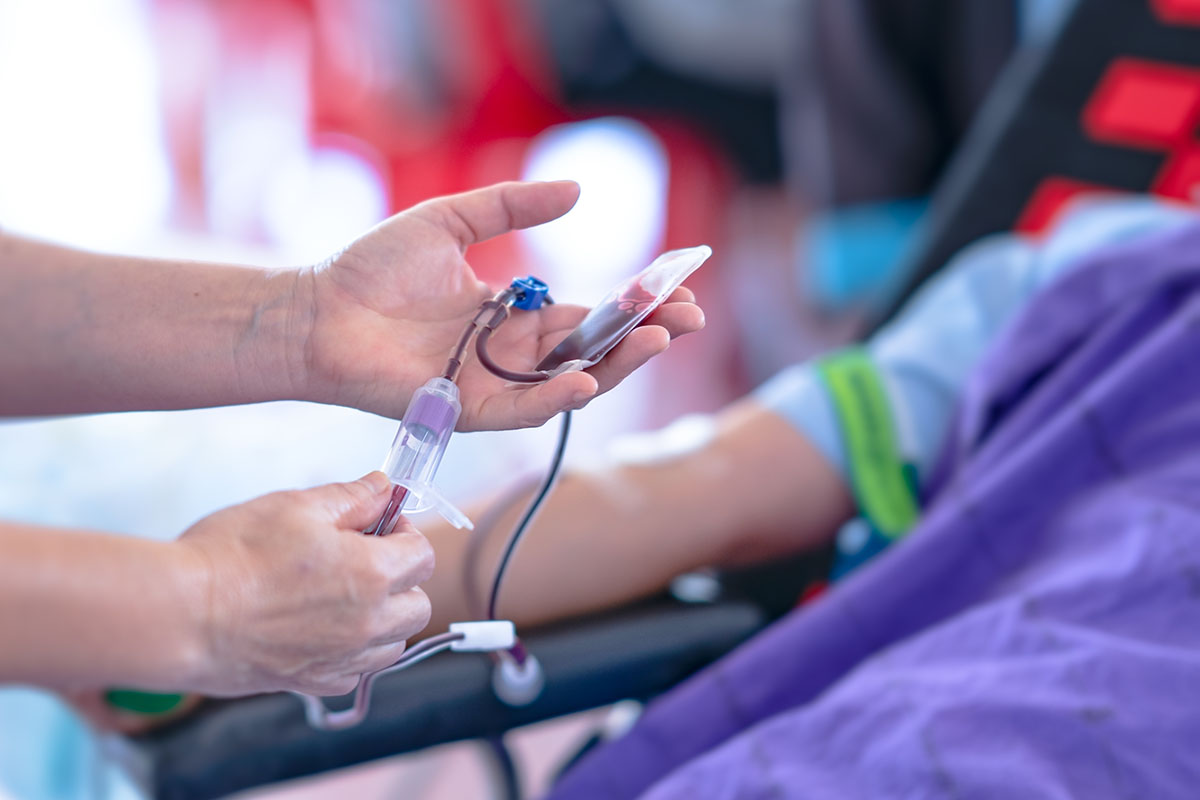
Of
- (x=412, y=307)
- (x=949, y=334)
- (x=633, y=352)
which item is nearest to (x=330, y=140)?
(x=949, y=334)

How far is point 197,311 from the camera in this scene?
53 centimetres

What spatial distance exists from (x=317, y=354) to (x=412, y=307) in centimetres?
6

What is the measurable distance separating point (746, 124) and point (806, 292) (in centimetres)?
64

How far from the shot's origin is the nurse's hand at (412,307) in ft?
1.69

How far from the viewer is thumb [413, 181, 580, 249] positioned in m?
0.51

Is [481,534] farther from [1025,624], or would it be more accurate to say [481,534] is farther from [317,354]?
[1025,624]

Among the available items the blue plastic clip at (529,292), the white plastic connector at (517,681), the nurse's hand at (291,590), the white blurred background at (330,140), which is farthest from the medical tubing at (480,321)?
the white blurred background at (330,140)

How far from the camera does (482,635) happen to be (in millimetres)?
572

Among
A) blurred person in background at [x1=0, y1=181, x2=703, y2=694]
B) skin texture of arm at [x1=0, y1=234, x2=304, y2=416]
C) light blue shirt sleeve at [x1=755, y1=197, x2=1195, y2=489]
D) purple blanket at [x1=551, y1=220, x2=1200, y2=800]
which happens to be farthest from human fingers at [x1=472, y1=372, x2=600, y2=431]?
light blue shirt sleeve at [x1=755, y1=197, x2=1195, y2=489]

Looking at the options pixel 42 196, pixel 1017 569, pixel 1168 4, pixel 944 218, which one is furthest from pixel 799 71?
pixel 42 196

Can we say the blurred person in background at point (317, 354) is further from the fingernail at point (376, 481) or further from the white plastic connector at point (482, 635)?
the white plastic connector at point (482, 635)

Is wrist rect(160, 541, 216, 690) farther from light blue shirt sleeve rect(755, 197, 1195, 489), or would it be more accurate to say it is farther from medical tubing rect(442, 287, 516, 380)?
light blue shirt sleeve rect(755, 197, 1195, 489)

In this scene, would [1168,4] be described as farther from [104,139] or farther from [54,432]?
[104,139]

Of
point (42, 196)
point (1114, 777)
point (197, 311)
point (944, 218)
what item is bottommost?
point (1114, 777)
